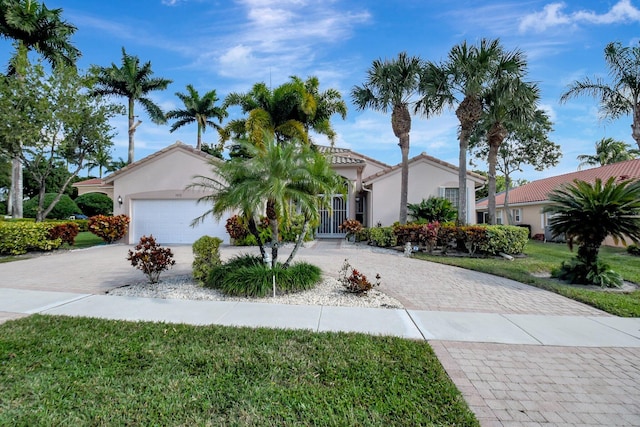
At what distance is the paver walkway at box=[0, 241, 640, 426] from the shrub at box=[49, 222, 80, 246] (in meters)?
4.32

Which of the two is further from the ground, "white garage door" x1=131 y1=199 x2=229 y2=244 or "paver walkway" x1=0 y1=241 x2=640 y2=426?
"white garage door" x1=131 y1=199 x2=229 y2=244

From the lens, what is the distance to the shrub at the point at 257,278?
6410 mm

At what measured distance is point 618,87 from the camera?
1315 centimetres

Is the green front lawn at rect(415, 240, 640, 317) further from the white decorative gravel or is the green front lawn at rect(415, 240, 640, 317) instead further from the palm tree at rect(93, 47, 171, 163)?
the palm tree at rect(93, 47, 171, 163)

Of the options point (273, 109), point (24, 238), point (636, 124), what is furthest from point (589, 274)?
point (24, 238)

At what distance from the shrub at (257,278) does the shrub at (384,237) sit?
8311 mm

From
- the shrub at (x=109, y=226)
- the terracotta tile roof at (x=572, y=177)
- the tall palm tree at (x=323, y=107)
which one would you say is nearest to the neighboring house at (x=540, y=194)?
the terracotta tile roof at (x=572, y=177)

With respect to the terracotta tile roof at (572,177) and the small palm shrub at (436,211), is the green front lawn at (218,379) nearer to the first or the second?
the small palm shrub at (436,211)

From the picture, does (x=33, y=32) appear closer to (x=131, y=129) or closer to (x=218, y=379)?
(x=131, y=129)

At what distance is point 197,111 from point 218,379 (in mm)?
32723

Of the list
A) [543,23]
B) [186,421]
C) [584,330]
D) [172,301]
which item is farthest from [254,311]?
[543,23]

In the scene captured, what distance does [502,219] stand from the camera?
99.9ft

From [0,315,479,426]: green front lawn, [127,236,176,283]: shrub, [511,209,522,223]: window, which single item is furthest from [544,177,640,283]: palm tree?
[511,209,522,223]: window

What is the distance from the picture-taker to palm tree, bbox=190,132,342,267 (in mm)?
6242
